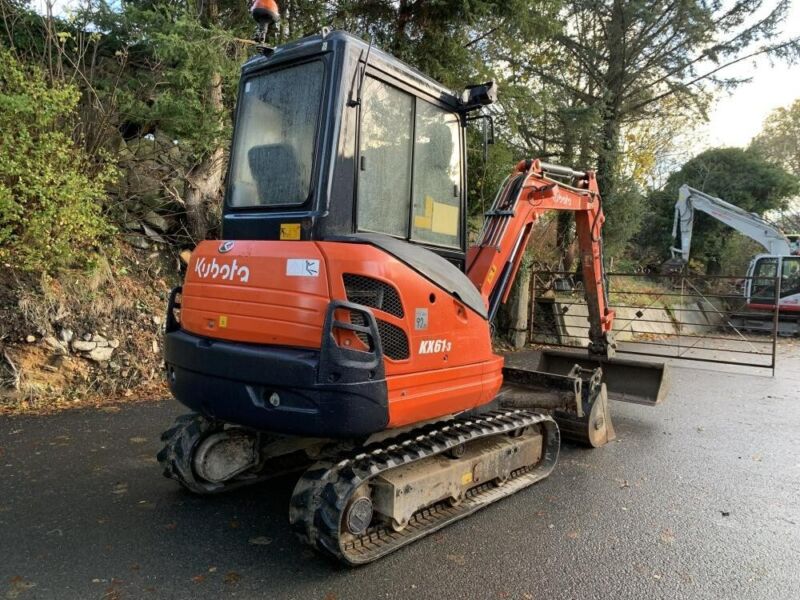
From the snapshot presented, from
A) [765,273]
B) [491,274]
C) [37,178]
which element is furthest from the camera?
[765,273]

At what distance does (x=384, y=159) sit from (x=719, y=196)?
938 inches

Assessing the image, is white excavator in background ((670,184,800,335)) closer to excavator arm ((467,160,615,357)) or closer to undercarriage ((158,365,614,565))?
excavator arm ((467,160,615,357))

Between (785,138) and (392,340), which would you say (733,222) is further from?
(785,138)

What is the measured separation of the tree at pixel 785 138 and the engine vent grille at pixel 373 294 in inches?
1505

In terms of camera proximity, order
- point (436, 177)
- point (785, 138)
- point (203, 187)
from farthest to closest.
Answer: point (785, 138)
point (203, 187)
point (436, 177)

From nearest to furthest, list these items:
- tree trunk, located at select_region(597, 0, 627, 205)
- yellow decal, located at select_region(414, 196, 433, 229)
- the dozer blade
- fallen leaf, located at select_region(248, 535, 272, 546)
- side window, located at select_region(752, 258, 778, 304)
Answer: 1. fallen leaf, located at select_region(248, 535, 272, 546)
2. yellow decal, located at select_region(414, 196, 433, 229)
3. the dozer blade
4. tree trunk, located at select_region(597, 0, 627, 205)
5. side window, located at select_region(752, 258, 778, 304)

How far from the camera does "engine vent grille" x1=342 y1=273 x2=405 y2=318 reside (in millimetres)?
3049

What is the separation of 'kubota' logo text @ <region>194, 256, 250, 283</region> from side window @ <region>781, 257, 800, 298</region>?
1965 centimetres

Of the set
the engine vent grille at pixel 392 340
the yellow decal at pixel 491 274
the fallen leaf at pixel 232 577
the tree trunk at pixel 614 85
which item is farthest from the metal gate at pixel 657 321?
the fallen leaf at pixel 232 577

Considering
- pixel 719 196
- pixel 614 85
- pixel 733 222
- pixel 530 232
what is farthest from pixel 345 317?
pixel 719 196

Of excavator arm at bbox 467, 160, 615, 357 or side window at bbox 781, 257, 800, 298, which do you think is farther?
side window at bbox 781, 257, 800, 298

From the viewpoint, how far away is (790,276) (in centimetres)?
1809

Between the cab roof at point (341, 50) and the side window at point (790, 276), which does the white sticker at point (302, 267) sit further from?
the side window at point (790, 276)

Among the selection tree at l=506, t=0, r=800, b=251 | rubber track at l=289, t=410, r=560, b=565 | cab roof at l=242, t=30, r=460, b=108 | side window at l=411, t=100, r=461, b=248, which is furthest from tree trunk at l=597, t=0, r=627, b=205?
rubber track at l=289, t=410, r=560, b=565
